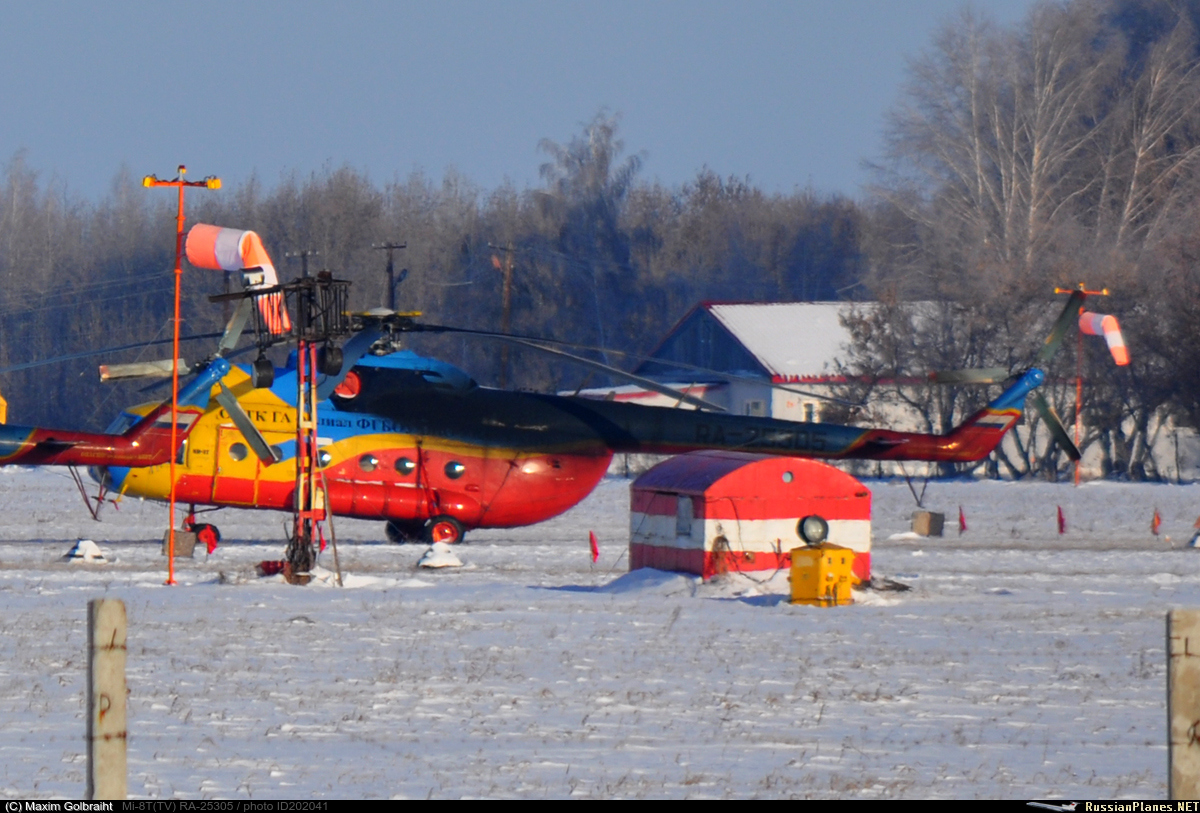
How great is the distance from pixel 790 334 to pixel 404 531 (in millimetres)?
38636

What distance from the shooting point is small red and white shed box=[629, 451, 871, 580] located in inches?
811

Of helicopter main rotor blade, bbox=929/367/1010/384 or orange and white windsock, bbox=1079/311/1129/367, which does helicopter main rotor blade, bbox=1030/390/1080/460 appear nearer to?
helicopter main rotor blade, bbox=929/367/1010/384

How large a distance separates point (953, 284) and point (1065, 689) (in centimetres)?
5409

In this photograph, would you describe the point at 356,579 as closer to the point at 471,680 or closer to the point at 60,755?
the point at 471,680

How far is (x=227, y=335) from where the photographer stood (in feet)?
69.7

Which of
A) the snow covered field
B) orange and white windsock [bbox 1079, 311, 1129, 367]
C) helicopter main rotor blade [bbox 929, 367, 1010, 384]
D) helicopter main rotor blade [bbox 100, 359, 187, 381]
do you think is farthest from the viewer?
orange and white windsock [bbox 1079, 311, 1129, 367]

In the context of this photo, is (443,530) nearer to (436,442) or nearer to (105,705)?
(436,442)

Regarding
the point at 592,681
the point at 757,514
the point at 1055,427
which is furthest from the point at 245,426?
the point at 1055,427

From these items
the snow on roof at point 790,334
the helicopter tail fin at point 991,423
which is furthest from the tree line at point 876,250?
the helicopter tail fin at point 991,423

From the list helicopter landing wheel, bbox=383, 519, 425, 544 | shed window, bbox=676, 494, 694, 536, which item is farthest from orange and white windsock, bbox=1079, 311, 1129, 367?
helicopter landing wheel, bbox=383, 519, 425, 544

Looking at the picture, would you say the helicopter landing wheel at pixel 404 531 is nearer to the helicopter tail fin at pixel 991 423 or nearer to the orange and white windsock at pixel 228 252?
the orange and white windsock at pixel 228 252

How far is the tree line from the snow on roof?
2548 millimetres

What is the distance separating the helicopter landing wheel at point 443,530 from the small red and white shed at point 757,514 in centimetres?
556

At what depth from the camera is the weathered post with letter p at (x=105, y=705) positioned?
22.6 ft
